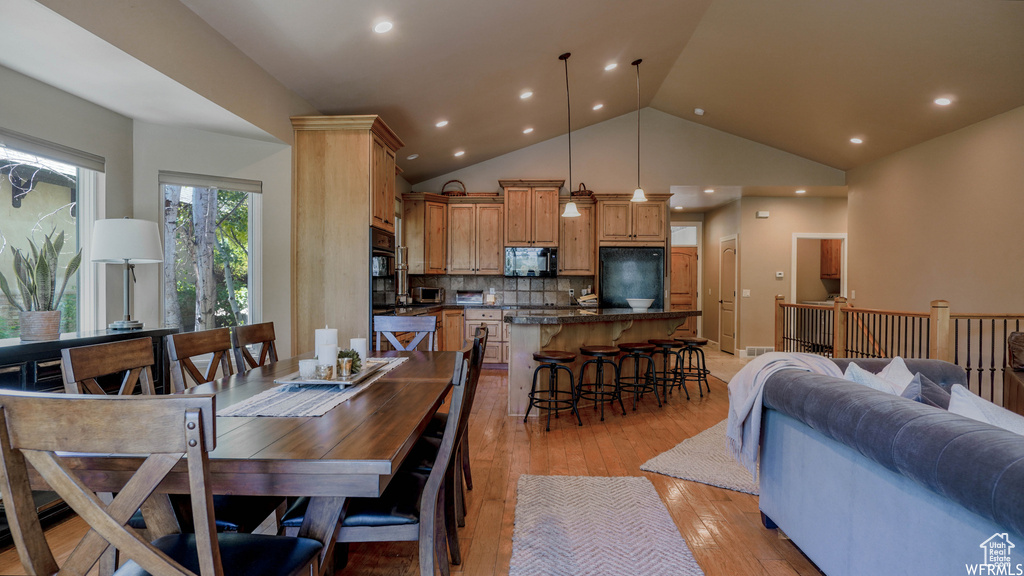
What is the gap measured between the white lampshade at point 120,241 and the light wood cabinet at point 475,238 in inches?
172

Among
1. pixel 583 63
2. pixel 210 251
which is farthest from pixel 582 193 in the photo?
pixel 210 251

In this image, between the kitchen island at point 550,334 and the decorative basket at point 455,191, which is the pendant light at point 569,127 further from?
the decorative basket at point 455,191

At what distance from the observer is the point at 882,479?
152 centimetres

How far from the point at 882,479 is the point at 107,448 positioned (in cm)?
200

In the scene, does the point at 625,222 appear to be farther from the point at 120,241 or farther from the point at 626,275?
the point at 120,241

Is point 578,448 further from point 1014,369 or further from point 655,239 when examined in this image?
point 655,239

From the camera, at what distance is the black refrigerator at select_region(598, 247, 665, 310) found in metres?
6.96

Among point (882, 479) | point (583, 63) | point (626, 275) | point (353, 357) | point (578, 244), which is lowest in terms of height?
point (882, 479)

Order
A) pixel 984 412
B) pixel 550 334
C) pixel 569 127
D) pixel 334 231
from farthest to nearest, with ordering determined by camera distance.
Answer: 1. pixel 569 127
2. pixel 550 334
3. pixel 334 231
4. pixel 984 412

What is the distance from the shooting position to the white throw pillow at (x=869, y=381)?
1.86 meters

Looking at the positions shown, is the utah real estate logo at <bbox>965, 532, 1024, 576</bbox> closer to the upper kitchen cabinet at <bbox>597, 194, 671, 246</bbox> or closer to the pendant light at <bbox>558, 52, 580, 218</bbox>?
the pendant light at <bbox>558, 52, 580, 218</bbox>

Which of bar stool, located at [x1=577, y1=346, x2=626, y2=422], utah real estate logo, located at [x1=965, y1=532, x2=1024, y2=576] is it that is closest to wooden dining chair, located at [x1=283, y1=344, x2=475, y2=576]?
utah real estate logo, located at [x1=965, y1=532, x2=1024, y2=576]

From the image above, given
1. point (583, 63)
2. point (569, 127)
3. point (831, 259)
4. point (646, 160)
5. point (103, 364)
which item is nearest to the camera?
point (103, 364)

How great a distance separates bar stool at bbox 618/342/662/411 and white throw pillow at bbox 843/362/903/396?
8.53 feet
